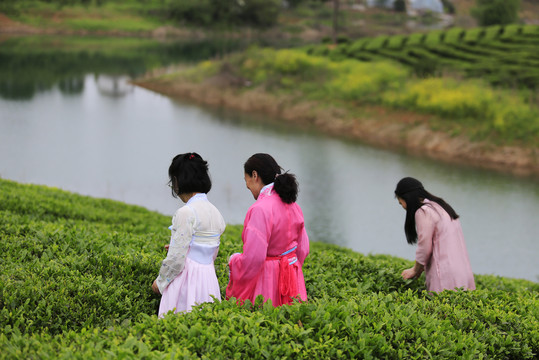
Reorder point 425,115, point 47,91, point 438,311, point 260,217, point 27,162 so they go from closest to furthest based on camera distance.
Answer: point 260,217, point 438,311, point 27,162, point 425,115, point 47,91

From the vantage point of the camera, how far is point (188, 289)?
417cm

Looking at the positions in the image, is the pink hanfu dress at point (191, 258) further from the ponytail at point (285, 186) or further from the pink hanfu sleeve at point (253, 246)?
the ponytail at point (285, 186)

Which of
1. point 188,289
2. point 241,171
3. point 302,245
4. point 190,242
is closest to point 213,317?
point 188,289

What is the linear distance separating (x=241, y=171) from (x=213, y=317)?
49.8ft

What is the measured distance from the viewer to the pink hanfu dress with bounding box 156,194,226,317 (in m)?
3.98

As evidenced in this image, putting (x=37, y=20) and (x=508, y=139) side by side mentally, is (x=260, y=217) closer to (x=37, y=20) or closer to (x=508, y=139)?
(x=508, y=139)

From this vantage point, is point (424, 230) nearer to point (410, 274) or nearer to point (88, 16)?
point (410, 274)

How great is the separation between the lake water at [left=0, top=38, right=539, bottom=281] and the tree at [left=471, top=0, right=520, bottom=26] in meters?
24.9

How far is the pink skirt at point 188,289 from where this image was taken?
163 inches

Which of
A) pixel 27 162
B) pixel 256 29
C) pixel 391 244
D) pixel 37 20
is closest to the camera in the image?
pixel 391 244

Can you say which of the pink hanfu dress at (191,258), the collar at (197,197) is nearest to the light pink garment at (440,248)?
the pink hanfu dress at (191,258)

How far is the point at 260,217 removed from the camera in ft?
13.3

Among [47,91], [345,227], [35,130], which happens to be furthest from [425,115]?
[47,91]

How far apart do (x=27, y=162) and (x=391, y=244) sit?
11.5 m
